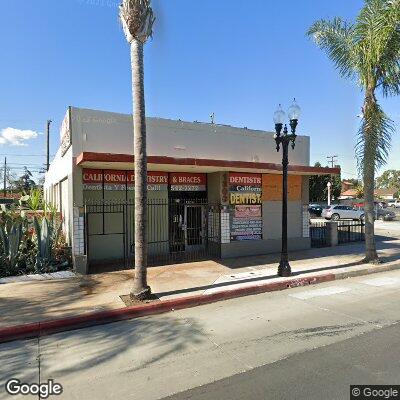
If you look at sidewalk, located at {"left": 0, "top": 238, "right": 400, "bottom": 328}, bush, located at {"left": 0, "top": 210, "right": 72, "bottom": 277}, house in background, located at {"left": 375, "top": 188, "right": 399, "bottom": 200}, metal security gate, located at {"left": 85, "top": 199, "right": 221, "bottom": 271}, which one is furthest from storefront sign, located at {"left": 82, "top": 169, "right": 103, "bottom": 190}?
house in background, located at {"left": 375, "top": 188, "right": 399, "bottom": 200}

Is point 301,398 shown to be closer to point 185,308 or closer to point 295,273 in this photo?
point 185,308

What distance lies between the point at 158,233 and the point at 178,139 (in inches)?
143

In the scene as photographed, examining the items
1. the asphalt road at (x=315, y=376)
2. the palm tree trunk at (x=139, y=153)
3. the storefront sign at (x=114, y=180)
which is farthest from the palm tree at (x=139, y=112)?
the storefront sign at (x=114, y=180)

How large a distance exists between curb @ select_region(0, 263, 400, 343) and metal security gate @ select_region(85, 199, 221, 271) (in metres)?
4.12

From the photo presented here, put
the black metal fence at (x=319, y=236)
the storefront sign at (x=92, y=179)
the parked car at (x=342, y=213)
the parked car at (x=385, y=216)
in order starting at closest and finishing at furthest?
1. the storefront sign at (x=92, y=179)
2. the black metal fence at (x=319, y=236)
3. the parked car at (x=342, y=213)
4. the parked car at (x=385, y=216)

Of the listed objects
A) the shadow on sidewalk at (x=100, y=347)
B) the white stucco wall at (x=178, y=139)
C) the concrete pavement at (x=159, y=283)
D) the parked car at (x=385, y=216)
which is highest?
the white stucco wall at (x=178, y=139)

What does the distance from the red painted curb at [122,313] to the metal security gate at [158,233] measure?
4151 mm

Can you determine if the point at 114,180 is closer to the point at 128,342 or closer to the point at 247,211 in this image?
the point at 247,211

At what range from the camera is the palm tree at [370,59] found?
35.2ft

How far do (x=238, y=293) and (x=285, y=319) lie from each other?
1.98 meters

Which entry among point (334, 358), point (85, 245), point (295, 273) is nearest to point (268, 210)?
point (295, 273)

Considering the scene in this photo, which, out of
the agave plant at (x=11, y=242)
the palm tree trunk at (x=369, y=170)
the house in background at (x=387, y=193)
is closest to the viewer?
the agave plant at (x=11, y=242)

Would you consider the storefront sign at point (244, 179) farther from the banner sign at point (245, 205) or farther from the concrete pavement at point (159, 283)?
the concrete pavement at point (159, 283)

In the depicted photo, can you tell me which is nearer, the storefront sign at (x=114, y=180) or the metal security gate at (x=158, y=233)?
the metal security gate at (x=158, y=233)
